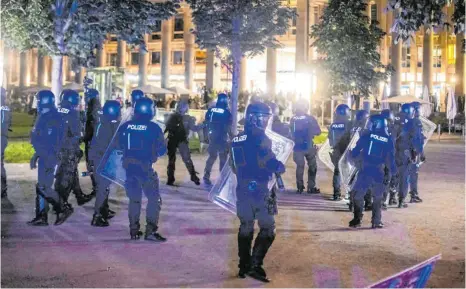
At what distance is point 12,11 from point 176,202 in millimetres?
7567

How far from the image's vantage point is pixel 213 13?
20406 millimetres

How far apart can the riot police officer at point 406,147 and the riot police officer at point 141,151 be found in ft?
15.8

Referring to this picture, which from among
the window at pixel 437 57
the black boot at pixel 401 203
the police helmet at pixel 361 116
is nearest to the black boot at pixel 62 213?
the police helmet at pixel 361 116

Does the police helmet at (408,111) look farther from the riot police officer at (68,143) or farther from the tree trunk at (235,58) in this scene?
the tree trunk at (235,58)

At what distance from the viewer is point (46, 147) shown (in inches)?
323

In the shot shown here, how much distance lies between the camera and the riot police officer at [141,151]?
725 cm

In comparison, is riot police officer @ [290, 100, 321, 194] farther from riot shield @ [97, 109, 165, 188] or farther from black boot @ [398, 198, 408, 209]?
riot shield @ [97, 109, 165, 188]

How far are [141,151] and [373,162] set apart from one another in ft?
11.0

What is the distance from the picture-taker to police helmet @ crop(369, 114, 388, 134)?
853cm

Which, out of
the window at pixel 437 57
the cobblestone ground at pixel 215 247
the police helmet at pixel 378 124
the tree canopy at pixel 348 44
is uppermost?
the window at pixel 437 57

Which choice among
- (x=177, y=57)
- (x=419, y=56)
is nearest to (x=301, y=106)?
(x=419, y=56)

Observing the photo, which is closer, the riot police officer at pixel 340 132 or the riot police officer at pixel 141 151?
the riot police officer at pixel 141 151

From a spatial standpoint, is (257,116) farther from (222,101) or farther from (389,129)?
(222,101)

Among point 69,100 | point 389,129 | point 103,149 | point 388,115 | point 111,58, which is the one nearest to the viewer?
point 69,100
